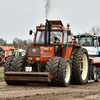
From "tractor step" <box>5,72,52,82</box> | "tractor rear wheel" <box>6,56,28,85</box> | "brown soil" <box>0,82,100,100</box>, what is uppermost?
"tractor rear wheel" <box>6,56,28,85</box>

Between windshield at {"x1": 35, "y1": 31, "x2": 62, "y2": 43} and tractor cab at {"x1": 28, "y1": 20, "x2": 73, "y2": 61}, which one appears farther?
windshield at {"x1": 35, "y1": 31, "x2": 62, "y2": 43}

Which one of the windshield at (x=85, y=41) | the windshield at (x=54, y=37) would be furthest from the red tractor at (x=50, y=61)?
the windshield at (x=85, y=41)

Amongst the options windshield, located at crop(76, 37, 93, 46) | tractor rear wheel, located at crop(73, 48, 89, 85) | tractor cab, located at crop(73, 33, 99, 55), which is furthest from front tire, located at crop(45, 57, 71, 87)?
windshield, located at crop(76, 37, 93, 46)

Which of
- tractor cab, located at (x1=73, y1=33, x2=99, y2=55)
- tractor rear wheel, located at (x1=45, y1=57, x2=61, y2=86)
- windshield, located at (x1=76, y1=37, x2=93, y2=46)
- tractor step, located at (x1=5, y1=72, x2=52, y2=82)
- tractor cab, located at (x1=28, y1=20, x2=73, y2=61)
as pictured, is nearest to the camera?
tractor step, located at (x1=5, y1=72, x2=52, y2=82)

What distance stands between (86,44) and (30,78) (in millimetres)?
9040

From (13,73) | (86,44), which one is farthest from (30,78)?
(86,44)

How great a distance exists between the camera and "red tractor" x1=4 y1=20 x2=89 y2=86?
1031 centimetres

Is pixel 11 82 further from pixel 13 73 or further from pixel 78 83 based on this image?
pixel 78 83

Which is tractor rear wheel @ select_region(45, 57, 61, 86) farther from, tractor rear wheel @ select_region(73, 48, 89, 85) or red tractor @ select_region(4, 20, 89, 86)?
tractor rear wheel @ select_region(73, 48, 89, 85)

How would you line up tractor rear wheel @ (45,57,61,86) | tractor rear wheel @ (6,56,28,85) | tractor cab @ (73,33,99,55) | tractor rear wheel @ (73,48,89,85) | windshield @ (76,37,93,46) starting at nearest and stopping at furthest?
tractor rear wheel @ (45,57,61,86) → tractor rear wheel @ (6,56,28,85) → tractor rear wheel @ (73,48,89,85) → tractor cab @ (73,33,99,55) → windshield @ (76,37,93,46)

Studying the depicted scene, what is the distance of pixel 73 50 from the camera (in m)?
12.6

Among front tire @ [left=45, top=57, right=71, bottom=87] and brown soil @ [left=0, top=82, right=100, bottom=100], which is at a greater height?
front tire @ [left=45, top=57, right=71, bottom=87]

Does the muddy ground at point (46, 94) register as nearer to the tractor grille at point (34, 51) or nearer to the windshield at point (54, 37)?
the tractor grille at point (34, 51)

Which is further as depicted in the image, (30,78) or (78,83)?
(78,83)
